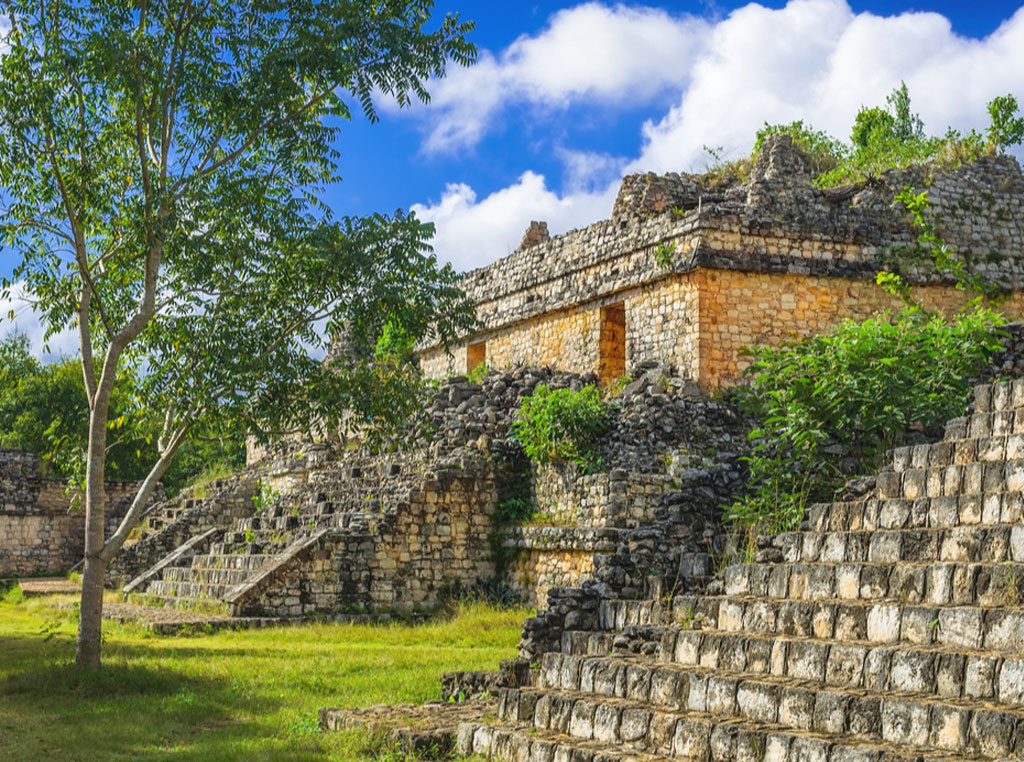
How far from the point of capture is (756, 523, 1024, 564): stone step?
6.19m

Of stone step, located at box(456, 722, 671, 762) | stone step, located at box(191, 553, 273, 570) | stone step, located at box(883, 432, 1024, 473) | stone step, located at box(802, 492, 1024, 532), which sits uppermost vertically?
stone step, located at box(883, 432, 1024, 473)

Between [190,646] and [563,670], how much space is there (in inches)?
237

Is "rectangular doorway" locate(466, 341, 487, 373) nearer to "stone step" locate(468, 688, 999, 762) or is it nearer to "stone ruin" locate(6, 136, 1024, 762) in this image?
"stone ruin" locate(6, 136, 1024, 762)

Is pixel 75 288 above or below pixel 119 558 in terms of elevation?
above

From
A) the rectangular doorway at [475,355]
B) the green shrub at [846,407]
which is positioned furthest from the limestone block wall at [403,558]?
the green shrub at [846,407]

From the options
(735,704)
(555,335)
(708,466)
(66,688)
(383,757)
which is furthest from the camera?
(555,335)

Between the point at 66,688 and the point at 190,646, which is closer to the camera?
the point at 66,688

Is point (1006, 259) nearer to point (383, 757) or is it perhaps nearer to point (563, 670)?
point (563, 670)

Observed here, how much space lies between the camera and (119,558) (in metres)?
19.7

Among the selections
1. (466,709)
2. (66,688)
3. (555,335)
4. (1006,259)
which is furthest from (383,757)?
(1006,259)

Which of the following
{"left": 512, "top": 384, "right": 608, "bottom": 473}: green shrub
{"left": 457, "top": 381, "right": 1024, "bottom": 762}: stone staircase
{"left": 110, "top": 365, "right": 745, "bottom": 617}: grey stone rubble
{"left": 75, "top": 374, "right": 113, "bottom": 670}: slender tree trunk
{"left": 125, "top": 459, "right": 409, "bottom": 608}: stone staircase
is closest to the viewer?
{"left": 457, "top": 381, "right": 1024, "bottom": 762}: stone staircase

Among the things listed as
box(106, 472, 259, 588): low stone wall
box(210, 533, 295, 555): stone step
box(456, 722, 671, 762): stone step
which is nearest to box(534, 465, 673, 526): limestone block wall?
box(210, 533, 295, 555): stone step

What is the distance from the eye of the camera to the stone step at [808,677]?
5.22 m

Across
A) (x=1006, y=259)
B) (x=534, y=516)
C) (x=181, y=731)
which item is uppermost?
(x=1006, y=259)
